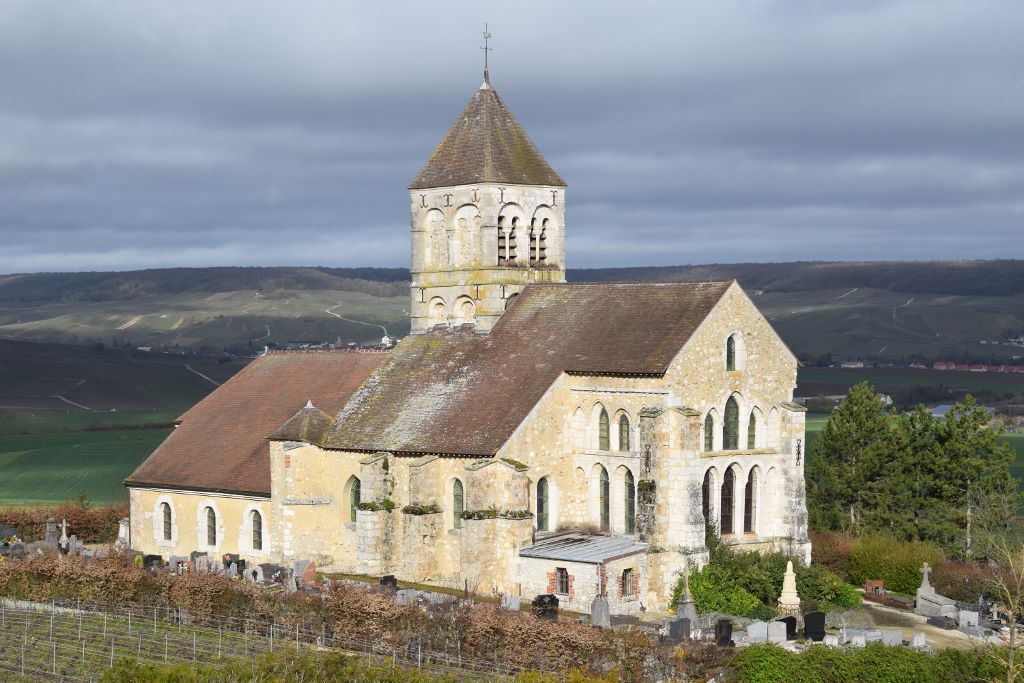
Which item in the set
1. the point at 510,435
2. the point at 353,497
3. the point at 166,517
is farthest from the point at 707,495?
the point at 166,517

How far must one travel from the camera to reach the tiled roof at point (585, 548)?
2008 inches

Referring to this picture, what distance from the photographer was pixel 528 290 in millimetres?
61625

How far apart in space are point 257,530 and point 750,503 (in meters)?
19.0

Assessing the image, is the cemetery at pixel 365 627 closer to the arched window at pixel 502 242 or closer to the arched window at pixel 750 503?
the arched window at pixel 750 503

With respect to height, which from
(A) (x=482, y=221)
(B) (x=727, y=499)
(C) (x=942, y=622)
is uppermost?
(A) (x=482, y=221)

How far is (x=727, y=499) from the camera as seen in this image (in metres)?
55.8

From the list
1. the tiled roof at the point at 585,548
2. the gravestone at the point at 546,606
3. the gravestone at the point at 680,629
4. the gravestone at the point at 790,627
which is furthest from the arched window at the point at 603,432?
the gravestone at the point at 790,627

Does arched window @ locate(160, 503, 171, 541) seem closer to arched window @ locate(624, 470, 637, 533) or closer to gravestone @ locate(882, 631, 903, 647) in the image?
arched window @ locate(624, 470, 637, 533)

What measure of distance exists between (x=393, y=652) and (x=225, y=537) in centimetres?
2052

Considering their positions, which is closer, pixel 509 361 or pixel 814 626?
pixel 814 626

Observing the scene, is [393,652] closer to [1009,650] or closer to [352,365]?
[1009,650]

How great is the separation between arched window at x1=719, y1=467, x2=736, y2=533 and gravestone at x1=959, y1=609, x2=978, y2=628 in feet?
29.3

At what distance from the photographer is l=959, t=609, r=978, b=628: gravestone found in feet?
164

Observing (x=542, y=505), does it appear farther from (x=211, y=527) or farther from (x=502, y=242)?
(x=211, y=527)
